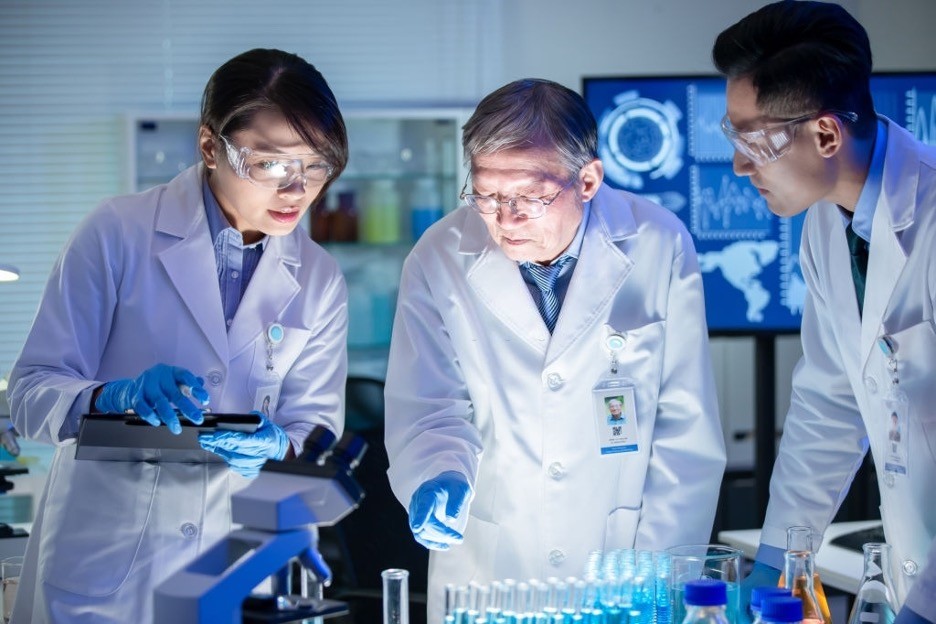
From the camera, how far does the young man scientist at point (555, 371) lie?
7.27 ft

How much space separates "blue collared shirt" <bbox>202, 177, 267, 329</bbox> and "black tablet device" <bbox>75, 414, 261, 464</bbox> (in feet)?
1.34

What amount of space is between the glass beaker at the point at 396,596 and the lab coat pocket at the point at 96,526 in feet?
2.69

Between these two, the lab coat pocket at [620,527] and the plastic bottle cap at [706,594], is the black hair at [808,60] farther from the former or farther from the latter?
the plastic bottle cap at [706,594]

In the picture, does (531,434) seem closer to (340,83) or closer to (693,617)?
(693,617)

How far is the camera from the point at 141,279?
7.18 feet

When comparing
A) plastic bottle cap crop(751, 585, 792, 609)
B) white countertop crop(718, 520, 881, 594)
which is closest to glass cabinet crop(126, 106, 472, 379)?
white countertop crop(718, 520, 881, 594)

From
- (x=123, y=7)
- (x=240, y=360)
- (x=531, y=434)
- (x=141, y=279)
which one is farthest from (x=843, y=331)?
(x=123, y=7)

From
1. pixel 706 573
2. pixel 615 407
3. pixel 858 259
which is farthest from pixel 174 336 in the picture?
pixel 858 259

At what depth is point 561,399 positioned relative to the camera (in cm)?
228

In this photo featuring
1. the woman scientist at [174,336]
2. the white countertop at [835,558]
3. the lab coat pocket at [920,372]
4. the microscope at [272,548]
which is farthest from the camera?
the white countertop at [835,558]

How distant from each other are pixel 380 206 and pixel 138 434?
3.54 metres

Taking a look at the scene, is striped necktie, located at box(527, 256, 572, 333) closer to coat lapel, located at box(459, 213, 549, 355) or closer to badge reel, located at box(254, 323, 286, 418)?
coat lapel, located at box(459, 213, 549, 355)

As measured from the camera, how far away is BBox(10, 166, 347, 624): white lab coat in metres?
2.08

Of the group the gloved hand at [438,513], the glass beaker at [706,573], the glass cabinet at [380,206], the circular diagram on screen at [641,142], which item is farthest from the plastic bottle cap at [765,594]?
the glass cabinet at [380,206]
